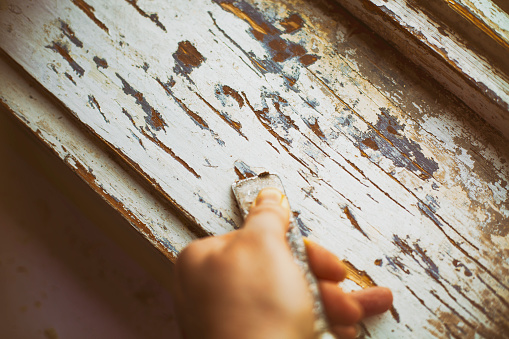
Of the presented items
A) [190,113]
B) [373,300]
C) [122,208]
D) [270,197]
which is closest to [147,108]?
[190,113]

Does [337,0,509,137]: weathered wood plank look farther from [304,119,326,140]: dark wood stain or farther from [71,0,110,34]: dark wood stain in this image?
[71,0,110,34]: dark wood stain

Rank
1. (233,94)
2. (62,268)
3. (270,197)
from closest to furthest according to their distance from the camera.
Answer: (270,197) → (233,94) → (62,268)

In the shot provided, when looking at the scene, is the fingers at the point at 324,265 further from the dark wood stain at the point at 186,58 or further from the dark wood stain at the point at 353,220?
the dark wood stain at the point at 186,58

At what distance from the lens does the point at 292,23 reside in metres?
0.62

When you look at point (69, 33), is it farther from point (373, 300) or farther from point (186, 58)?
point (373, 300)

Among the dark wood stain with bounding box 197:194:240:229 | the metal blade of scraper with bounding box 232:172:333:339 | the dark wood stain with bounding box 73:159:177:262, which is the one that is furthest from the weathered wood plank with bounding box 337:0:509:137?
the dark wood stain with bounding box 73:159:177:262

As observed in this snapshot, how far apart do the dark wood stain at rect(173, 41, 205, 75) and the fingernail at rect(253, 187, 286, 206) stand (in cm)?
29

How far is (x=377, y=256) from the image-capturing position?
0.54 meters

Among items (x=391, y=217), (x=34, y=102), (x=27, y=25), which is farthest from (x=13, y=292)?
(x=391, y=217)

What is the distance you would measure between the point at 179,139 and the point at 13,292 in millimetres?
725

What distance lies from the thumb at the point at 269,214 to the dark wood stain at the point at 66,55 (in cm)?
43

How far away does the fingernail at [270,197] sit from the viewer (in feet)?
1.56

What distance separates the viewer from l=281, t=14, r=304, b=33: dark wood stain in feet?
2.02

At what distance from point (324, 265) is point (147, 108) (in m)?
0.42
